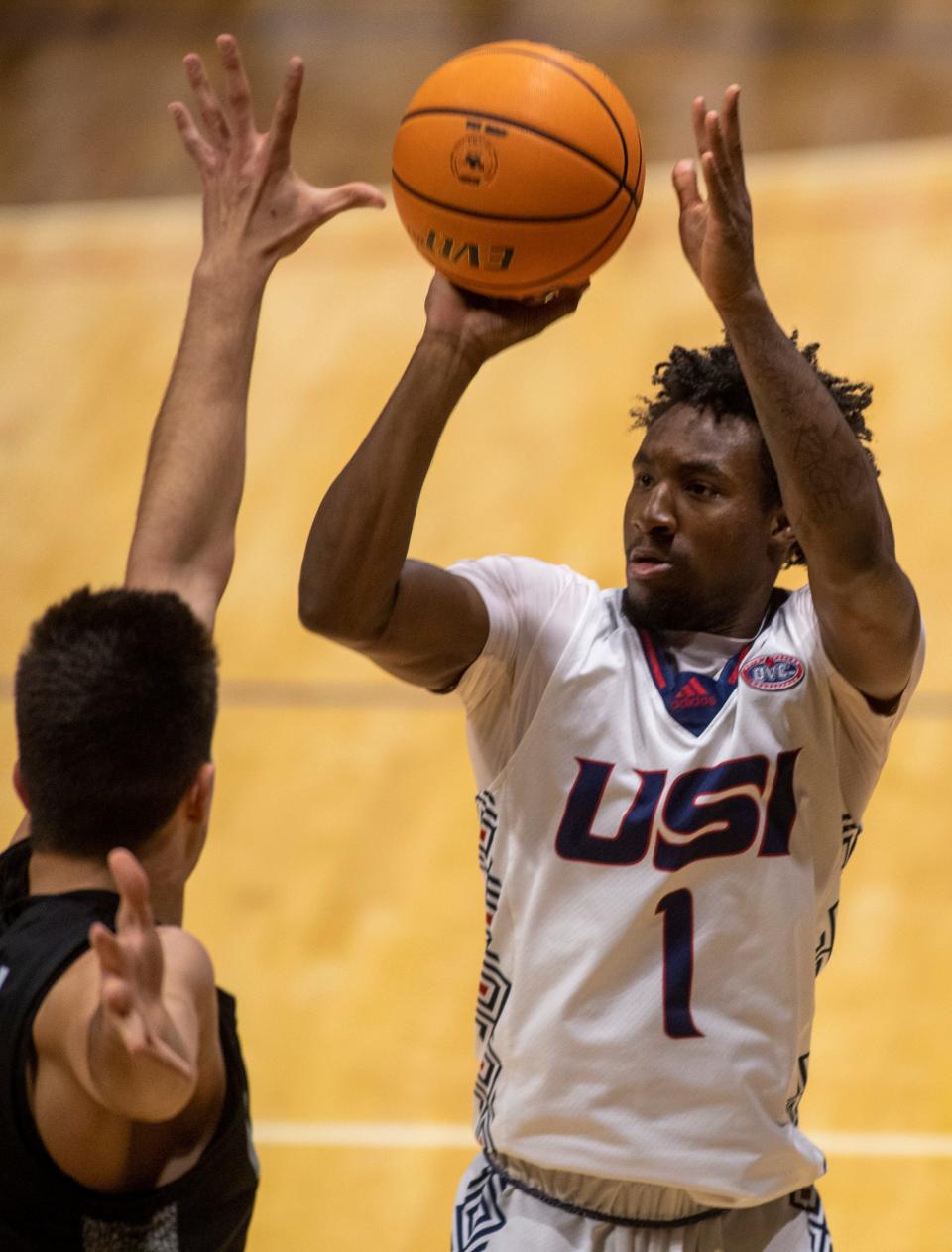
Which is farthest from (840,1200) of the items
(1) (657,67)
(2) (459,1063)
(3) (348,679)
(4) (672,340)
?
(1) (657,67)

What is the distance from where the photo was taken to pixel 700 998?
11.5 ft

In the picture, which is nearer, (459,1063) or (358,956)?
(459,1063)

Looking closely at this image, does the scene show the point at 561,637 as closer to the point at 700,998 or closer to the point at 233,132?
the point at 700,998

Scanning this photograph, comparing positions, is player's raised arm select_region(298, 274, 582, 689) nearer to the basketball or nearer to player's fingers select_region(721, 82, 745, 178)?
the basketball

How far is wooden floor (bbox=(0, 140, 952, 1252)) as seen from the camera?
5.77m

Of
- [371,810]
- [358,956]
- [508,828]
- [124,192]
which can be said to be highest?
[124,192]

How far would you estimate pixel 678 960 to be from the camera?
11.5ft

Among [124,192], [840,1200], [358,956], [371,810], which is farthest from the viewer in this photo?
[124,192]

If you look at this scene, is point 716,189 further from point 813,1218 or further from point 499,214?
point 813,1218

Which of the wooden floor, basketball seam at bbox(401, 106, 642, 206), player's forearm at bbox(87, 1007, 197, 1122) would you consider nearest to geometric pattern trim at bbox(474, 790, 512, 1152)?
basketball seam at bbox(401, 106, 642, 206)

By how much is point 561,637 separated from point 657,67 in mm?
9863

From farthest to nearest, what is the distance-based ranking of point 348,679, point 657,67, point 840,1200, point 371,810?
point 657,67, point 348,679, point 371,810, point 840,1200

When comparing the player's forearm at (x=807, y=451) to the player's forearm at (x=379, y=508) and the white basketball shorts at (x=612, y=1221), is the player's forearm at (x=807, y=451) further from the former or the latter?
the white basketball shorts at (x=612, y=1221)

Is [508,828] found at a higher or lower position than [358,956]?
higher
